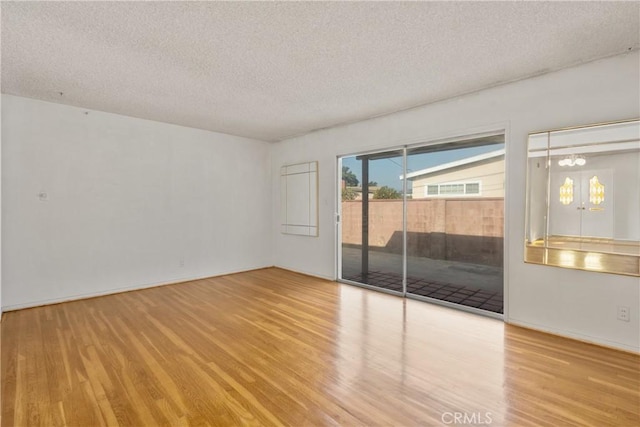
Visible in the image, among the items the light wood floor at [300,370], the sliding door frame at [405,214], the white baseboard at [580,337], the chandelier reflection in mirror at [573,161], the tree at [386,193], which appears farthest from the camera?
the tree at [386,193]

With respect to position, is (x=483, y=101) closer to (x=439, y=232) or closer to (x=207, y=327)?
(x=439, y=232)

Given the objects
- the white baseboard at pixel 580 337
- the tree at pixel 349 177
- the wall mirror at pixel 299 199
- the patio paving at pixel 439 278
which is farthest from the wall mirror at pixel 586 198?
the wall mirror at pixel 299 199

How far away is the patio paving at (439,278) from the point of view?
13.5ft

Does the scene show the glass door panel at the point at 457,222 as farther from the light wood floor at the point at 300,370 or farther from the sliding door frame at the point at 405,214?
the light wood floor at the point at 300,370

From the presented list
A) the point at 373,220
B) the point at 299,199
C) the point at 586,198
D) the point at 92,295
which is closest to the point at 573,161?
the point at 586,198

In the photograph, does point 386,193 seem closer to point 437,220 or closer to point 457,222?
point 437,220

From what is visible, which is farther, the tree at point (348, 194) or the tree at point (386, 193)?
the tree at point (348, 194)

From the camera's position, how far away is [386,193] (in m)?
4.77

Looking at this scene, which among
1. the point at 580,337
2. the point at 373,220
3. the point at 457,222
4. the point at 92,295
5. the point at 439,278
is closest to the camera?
the point at 580,337

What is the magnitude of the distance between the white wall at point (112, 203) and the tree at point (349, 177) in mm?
2006

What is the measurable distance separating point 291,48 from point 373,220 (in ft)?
10.1

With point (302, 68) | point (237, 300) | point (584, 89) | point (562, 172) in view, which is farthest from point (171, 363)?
point (584, 89)

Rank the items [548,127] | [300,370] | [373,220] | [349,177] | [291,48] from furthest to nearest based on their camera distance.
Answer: [349,177] < [373,220] < [548,127] < [291,48] < [300,370]

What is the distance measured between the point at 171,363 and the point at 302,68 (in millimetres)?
2882
